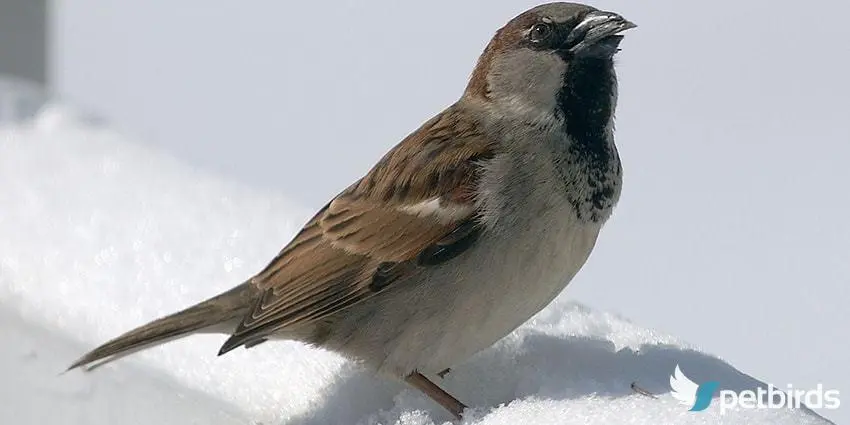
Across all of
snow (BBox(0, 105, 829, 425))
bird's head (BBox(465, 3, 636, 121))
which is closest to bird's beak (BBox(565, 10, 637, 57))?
bird's head (BBox(465, 3, 636, 121))

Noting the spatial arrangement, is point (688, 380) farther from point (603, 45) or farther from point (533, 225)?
point (603, 45)

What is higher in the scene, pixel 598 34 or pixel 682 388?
pixel 598 34

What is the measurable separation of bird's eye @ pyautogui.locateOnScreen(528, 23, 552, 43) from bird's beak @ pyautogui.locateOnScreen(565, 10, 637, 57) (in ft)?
0.09

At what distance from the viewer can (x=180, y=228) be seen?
1863 millimetres

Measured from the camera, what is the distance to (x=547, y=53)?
152 cm

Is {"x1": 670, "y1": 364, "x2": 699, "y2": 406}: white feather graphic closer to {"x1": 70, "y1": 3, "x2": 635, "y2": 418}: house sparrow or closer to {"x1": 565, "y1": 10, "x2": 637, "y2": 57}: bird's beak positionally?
{"x1": 70, "y1": 3, "x2": 635, "y2": 418}: house sparrow

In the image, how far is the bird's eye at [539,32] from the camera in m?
1.52

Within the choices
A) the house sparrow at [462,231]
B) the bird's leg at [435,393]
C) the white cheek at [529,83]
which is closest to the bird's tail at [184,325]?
the house sparrow at [462,231]

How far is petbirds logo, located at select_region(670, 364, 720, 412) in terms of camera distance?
1.28 meters

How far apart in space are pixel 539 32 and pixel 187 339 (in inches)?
24.1

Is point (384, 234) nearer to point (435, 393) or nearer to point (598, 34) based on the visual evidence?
point (435, 393)

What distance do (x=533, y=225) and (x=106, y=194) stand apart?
32.5 inches

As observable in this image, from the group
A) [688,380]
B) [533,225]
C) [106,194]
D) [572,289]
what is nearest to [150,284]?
[106,194]

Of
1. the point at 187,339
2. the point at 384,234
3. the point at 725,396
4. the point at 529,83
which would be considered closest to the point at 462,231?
the point at 384,234
